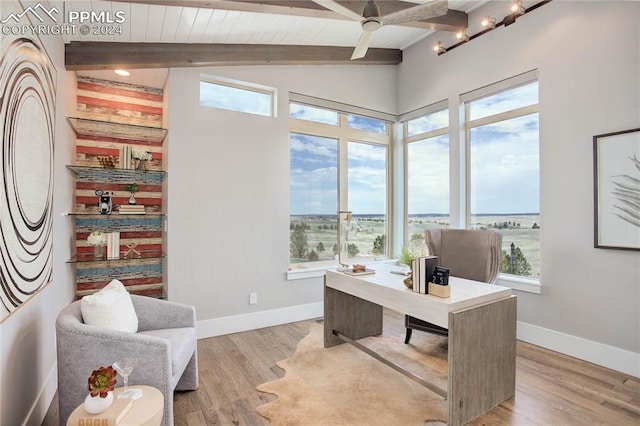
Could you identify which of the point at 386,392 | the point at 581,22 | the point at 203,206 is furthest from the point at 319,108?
the point at 386,392

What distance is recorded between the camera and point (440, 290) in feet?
7.08

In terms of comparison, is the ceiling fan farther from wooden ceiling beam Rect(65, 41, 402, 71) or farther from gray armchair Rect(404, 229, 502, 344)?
gray armchair Rect(404, 229, 502, 344)

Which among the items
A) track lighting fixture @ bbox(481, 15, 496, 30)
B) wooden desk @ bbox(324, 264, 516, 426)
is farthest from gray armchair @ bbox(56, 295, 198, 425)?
track lighting fixture @ bbox(481, 15, 496, 30)

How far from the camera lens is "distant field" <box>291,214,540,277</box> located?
3.50 metres

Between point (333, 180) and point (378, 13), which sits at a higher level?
point (378, 13)

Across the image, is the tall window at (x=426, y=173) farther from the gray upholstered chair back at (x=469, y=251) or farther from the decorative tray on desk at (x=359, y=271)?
the decorative tray on desk at (x=359, y=271)

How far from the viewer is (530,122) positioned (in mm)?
3521

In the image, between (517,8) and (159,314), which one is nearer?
(159,314)

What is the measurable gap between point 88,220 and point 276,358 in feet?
8.05

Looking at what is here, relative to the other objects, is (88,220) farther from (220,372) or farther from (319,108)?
(319,108)

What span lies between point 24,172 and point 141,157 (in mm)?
1709

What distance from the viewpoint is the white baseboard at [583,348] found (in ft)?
8.82

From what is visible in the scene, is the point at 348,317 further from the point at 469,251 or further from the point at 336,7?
the point at 336,7

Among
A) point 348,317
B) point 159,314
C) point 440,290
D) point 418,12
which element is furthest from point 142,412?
point 418,12
